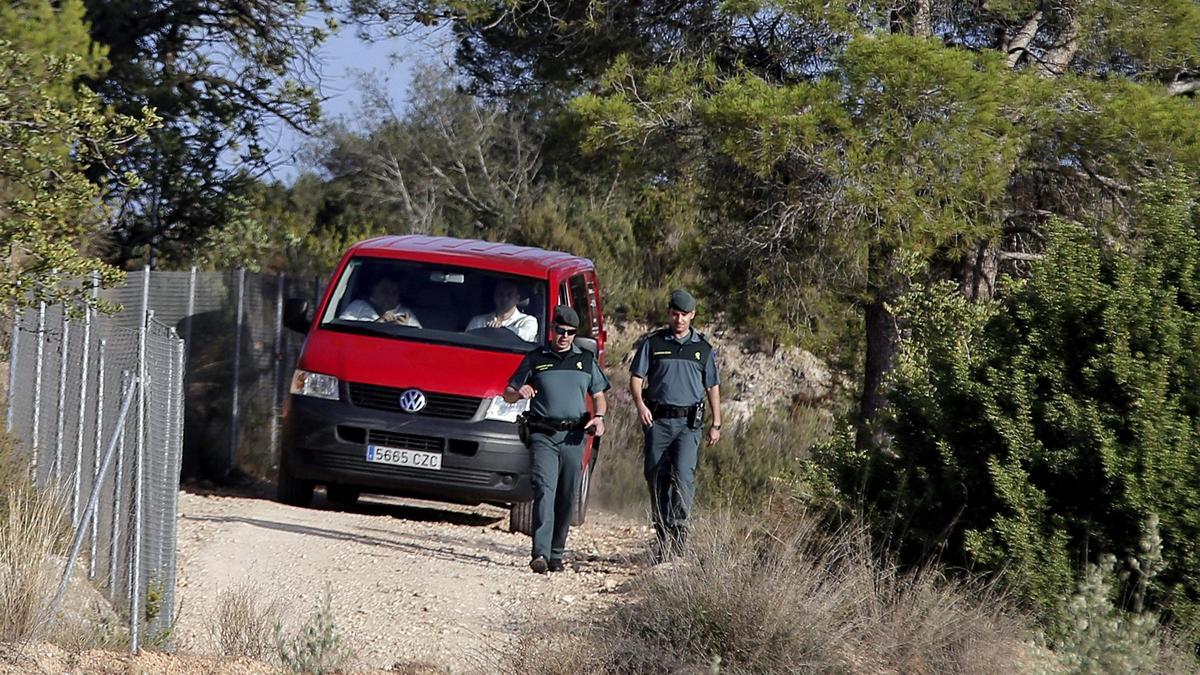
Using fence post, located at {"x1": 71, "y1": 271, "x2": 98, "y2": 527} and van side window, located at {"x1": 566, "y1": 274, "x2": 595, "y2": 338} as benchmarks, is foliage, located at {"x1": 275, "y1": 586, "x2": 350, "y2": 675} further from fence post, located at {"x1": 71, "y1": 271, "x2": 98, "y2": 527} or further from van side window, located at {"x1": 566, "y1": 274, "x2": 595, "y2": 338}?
van side window, located at {"x1": 566, "y1": 274, "x2": 595, "y2": 338}

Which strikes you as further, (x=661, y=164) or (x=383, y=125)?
(x=383, y=125)

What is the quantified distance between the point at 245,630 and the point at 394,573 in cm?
286

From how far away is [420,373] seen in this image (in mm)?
12555

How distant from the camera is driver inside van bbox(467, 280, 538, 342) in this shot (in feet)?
43.1

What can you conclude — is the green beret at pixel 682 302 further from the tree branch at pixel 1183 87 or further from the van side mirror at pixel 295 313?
the tree branch at pixel 1183 87

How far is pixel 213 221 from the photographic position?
2227cm

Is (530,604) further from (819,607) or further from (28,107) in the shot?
(28,107)

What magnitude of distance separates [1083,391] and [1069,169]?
7438mm

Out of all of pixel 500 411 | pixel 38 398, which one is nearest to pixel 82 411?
pixel 38 398

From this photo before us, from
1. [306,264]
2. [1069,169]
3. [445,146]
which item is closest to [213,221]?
[306,264]

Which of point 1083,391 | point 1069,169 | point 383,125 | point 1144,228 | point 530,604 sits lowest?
point 530,604

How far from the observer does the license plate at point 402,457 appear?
1234 centimetres

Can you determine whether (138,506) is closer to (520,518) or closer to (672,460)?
(672,460)

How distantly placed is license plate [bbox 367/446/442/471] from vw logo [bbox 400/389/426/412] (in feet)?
1.00
